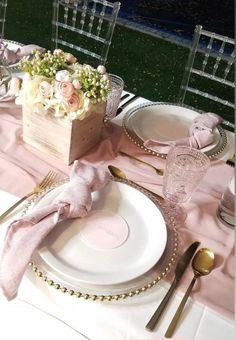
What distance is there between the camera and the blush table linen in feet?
2.15

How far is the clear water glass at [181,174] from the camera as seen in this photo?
869 millimetres

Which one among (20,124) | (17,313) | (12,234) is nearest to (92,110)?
(20,124)

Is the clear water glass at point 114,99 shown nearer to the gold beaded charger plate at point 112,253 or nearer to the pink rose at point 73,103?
the pink rose at point 73,103

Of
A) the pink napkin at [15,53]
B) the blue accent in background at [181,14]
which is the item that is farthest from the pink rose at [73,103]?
the blue accent in background at [181,14]

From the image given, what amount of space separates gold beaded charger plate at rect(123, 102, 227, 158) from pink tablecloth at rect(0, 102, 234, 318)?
3 cm

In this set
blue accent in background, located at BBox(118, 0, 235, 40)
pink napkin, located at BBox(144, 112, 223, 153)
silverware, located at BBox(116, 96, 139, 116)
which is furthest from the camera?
blue accent in background, located at BBox(118, 0, 235, 40)

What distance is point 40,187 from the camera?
883 millimetres

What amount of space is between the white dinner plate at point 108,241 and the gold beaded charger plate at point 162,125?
0.85ft

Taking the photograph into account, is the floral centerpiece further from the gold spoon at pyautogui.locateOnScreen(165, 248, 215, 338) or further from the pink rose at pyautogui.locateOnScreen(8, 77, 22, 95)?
the gold spoon at pyautogui.locateOnScreen(165, 248, 215, 338)

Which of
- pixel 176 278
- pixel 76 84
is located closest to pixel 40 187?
pixel 76 84

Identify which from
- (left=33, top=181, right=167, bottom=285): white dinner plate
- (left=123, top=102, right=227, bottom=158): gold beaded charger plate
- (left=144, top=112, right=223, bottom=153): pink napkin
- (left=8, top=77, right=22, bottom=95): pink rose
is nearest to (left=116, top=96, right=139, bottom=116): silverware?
(left=123, top=102, right=227, bottom=158): gold beaded charger plate

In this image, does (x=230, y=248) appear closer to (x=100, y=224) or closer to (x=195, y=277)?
(x=195, y=277)

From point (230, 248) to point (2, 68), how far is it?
0.79m

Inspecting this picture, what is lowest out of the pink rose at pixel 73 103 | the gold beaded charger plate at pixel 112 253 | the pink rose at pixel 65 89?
the gold beaded charger plate at pixel 112 253
